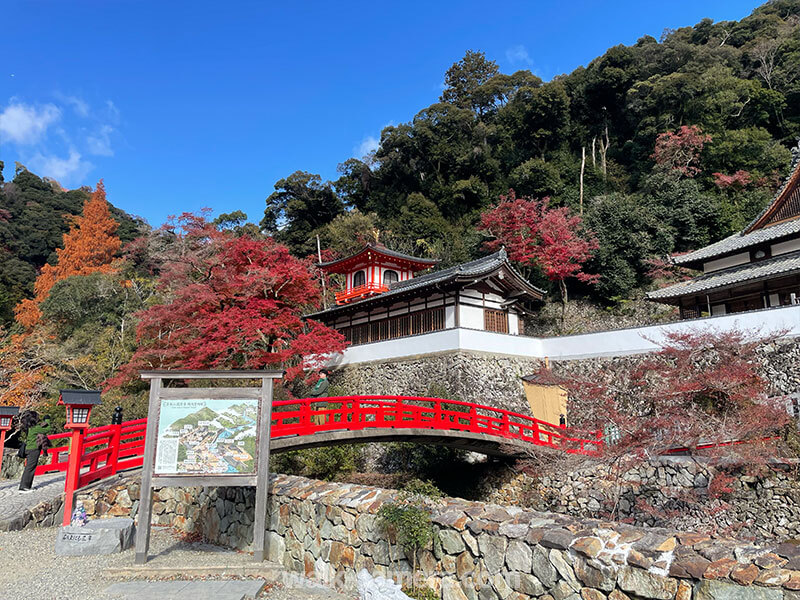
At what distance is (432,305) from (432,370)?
2.66 m

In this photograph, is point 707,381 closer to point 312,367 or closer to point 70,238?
point 312,367

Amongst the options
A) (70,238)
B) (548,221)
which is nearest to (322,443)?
(548,221)

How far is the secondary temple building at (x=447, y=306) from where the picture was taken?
18344mm

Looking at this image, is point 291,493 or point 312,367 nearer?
point 291,493

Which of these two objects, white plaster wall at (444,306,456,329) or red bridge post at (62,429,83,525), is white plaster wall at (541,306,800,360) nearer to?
white plaster wall at (444,306,456,329)

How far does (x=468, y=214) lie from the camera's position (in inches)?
1393

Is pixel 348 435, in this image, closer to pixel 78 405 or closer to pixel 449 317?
pixel 78 405

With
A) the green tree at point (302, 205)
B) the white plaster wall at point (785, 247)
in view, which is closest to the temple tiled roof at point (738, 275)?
the white plaster wall at point (785, 247)

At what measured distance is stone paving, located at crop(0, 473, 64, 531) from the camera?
30.4ft

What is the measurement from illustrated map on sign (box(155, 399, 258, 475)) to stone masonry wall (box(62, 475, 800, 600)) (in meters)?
1.23

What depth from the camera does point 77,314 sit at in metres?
26.5

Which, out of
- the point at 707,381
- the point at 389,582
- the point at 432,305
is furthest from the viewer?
the point at 432,305

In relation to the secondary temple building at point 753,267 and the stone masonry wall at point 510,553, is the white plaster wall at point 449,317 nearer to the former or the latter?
the secondary temple building at point 753,267

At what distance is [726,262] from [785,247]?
6.54 ft
